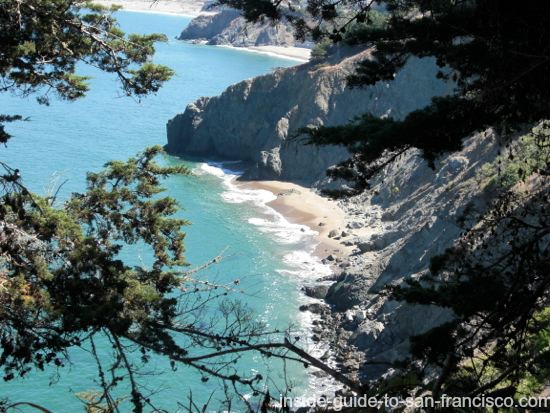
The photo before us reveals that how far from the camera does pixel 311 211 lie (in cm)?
4488

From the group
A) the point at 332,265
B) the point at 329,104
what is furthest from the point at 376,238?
the point at 329,104

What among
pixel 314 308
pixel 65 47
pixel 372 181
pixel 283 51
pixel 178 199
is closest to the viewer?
pixel 65 47

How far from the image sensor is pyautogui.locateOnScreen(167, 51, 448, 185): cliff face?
174 feet

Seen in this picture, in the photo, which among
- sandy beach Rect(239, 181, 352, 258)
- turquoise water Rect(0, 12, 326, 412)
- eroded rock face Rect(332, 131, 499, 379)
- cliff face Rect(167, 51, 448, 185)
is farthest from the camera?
cliff face Rect(167, 51, 448, 185)

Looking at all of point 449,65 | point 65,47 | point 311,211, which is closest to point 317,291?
point 311,211

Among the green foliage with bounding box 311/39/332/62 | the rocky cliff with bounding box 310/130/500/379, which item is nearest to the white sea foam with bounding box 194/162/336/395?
the rocky cliff with bounding box 310/130/500/379

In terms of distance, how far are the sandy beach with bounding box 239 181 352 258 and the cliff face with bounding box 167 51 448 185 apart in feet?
6.73

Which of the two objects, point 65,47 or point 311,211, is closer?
point 65,47

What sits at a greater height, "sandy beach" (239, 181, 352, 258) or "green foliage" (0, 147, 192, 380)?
"green foliage" (0, 147, 192, 380)

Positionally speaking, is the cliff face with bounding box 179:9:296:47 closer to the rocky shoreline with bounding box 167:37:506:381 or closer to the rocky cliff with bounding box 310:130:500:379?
the rocky shoreline with bounding box 167:37:506:381

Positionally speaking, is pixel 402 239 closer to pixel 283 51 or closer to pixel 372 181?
pixel 372 181

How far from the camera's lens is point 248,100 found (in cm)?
6009

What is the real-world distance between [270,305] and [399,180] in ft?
55.9

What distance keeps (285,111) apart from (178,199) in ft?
53.4
